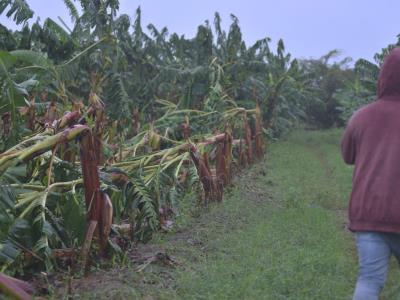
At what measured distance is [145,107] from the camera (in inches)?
662

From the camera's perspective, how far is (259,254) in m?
5.71

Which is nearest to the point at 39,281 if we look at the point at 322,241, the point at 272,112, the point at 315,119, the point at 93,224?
the point at 93,224

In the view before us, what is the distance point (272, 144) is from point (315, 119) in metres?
15.2

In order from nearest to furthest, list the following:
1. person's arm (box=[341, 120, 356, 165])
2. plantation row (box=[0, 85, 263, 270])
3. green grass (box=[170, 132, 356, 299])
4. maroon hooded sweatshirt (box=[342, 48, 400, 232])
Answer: maroon hooded sweatshirt (box=[342, 48, 400, 232]), person's arm (box=[341, 120, 356, 165]), plantation row (box=[0, 85, 263, 270]), green grass (box=[170, 132, 356, 299])

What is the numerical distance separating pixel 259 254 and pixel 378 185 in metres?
2.69

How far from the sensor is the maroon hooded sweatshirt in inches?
124

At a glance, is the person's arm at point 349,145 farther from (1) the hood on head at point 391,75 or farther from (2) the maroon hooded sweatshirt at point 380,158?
(1) the hood on head at point 391,75

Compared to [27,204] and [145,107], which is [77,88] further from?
[27,204]

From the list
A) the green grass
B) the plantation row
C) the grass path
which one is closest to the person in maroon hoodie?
the grass path

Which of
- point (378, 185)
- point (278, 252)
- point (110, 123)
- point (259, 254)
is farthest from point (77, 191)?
point (110, 123)

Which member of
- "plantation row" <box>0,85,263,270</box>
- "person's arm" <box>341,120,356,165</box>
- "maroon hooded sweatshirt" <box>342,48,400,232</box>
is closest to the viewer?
"maroon hooded sweatshirt" <box>342,48,400,232</box>

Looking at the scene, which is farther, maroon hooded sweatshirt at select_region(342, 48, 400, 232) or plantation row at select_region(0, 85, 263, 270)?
plantation row at select_region(0, 85, 263, 270)

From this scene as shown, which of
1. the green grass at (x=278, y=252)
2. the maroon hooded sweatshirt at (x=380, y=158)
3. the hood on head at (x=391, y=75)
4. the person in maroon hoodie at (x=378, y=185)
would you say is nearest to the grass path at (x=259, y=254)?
the green grass at (x=278, y=252)

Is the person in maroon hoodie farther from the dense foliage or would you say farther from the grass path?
the dense foliage
